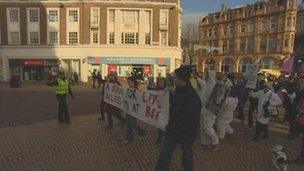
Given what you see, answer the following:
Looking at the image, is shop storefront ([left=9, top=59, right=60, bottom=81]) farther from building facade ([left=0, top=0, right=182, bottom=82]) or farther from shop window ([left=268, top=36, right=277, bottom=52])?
shop window ([left=268, top=36, right=277, bottom=52])

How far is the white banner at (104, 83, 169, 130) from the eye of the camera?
7.86 meters

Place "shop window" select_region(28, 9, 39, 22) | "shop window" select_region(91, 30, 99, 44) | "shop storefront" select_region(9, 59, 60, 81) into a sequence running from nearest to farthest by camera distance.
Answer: "shop storefront" select_region(9, 59, 60, 81) < "shop window" select_region(91, 30, 99, 44) < "shop window" select_region(28, 9, 39, 22)

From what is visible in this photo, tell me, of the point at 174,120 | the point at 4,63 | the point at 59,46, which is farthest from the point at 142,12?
the point at 174,120

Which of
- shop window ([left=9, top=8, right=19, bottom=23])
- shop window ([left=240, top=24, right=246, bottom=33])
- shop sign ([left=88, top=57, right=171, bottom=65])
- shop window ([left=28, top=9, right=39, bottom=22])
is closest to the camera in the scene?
shop sign ([left=88, top=57, right=171, bottom=65])

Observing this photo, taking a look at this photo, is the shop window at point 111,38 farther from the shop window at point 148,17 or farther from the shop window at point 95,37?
the shop window at point 148,17

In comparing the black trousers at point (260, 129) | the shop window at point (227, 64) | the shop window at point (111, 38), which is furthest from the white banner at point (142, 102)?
the shop window at point (227, 64)

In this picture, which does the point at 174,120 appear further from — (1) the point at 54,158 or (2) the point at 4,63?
(2) the point at 4,63

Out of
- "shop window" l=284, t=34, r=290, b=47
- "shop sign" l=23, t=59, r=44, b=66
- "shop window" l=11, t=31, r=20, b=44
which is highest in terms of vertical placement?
"shop window" l=284, t=34, r=290, b=47

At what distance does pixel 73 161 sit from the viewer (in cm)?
819

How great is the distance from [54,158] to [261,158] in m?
4.55

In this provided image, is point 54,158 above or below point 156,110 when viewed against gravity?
below

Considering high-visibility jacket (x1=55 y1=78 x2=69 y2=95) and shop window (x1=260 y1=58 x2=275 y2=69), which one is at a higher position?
shop window (x1=260 y1=58 x2=275 y2=69)

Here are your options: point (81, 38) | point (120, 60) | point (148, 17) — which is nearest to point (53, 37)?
point (81, 38)

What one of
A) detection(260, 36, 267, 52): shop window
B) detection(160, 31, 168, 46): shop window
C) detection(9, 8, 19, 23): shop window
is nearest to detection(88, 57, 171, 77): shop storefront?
detection(160, 31, 168, 46): shop window
